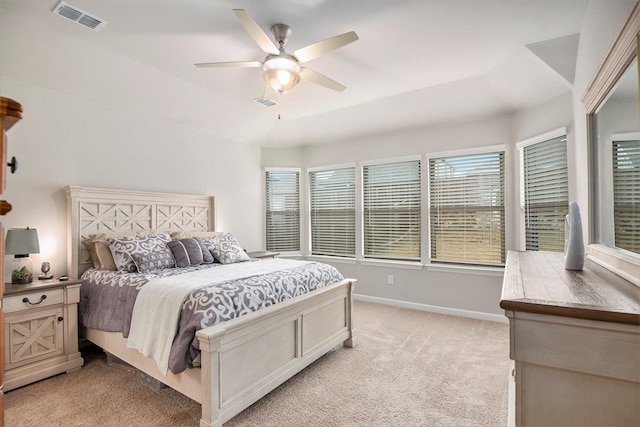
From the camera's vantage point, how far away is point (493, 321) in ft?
12.6

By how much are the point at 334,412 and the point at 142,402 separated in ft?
4.53

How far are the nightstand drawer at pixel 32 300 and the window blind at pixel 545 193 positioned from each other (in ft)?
15.5

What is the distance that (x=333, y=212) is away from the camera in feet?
17.5

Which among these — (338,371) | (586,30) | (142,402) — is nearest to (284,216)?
(338,371)

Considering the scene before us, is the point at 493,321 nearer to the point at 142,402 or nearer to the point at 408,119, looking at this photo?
the point at 408,119

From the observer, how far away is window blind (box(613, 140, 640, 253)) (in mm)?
1300

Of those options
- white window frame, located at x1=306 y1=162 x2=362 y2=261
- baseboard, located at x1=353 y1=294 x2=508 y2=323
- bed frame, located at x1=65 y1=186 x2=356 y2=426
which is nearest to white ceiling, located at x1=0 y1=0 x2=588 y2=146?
white window frame, located at x1=306 y1=162 x2=362 y2=261

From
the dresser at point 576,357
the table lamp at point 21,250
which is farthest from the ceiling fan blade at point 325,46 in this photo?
the table lamp at point 21,250

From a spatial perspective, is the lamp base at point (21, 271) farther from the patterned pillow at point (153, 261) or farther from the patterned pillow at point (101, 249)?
the patterned pillow at point (153, 261)

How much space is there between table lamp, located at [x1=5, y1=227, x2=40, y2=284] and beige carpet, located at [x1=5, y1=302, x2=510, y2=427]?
89cm

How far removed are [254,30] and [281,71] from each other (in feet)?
1.35

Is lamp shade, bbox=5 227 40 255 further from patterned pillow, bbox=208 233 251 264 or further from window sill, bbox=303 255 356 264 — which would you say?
window sill, bbox=303 255 356 264

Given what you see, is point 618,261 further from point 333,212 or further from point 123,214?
point 123,214

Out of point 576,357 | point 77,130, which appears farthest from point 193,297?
point 77,130
